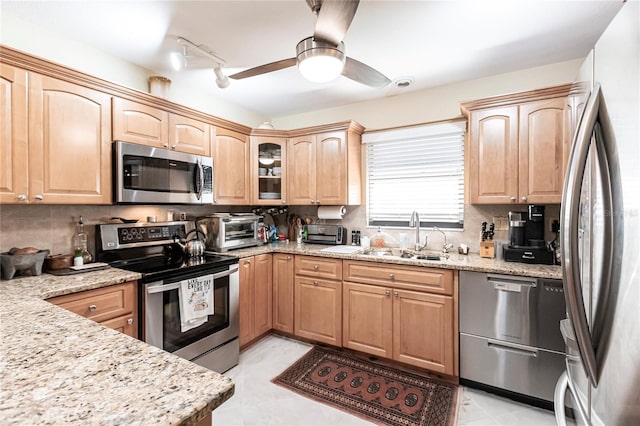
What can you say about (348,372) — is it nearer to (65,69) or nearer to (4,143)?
(4,143)

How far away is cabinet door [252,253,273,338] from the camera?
9.43ft

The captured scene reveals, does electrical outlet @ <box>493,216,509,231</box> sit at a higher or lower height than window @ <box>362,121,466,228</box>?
lower

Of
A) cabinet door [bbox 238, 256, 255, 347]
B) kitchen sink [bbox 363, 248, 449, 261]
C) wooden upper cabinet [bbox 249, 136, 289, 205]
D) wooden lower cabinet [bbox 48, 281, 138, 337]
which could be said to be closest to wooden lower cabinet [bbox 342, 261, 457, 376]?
kitchen sink [bbox 363, 248, 449, 261]

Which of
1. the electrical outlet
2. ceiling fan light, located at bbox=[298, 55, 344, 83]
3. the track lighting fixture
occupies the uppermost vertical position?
the track lighting fixture

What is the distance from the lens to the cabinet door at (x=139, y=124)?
2182 millimetres

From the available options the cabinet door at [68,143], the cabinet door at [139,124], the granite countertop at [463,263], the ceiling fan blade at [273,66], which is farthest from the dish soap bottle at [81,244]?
the ceiling fan blade at [273,66]

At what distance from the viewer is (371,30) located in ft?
6.67

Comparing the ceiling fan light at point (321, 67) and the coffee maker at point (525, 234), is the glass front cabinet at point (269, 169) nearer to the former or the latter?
the ceiling fan light at point (321, 67)

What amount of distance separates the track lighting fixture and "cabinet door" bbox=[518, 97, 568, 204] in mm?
2379

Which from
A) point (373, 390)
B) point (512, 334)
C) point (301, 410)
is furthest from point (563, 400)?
point (301, 410)

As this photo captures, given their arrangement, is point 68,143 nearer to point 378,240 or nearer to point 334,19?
point 334,19

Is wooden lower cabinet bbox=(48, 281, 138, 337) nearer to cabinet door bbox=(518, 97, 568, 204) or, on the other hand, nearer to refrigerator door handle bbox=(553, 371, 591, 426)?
refrigerator door handle bbox=(553, 371, 591, 426)

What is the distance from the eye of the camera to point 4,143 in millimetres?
1687

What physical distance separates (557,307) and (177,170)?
2.97 meters
